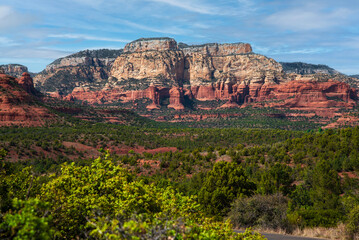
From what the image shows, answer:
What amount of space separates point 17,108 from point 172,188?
72951mm

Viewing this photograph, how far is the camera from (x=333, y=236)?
17.4m

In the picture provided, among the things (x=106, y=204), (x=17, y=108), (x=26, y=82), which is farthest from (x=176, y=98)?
(x=106, y=204)

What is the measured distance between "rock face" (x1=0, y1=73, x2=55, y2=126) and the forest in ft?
18.3

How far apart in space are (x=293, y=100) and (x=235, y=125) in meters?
46.2

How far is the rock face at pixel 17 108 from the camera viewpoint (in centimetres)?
8000

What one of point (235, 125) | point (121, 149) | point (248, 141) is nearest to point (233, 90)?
point (235, 125)

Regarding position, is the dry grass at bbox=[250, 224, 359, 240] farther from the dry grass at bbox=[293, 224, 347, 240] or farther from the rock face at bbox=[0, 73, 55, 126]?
the rock face at bbox=[0, 73, 55, 126]

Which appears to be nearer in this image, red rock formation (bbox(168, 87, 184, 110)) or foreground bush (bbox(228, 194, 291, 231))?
foreground bush (bbox(228, 194, 291, 231))

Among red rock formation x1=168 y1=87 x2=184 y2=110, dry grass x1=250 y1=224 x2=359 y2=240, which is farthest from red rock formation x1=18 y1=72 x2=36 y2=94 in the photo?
dry grass x1=250 y1=224 x2=359 y2=240

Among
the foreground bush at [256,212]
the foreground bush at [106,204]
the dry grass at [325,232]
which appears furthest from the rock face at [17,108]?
the dry grass at [325,232]

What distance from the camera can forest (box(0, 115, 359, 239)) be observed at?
8094 mm

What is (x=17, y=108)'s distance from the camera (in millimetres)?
82750

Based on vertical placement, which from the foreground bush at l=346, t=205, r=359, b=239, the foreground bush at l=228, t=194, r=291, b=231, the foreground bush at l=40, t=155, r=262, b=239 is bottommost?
the foreground bush at l=228, t=194, r=291, b=231

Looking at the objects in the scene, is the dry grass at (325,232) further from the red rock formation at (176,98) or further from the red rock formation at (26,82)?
the red rock formation at (176,98)
